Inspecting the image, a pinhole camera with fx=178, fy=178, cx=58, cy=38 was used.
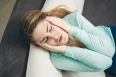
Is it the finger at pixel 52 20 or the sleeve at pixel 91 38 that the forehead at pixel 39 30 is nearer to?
the finger at pixel 52 20

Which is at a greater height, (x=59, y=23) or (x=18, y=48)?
(x=59, y=23)

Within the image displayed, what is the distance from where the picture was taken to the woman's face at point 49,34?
3.24 ft

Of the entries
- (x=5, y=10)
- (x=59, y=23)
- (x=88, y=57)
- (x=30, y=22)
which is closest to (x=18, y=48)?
Answer: (x=30, y=22)

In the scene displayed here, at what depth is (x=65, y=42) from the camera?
1050 mm

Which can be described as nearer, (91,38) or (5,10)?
(91,38)

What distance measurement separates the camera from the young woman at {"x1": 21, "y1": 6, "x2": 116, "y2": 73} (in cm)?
100

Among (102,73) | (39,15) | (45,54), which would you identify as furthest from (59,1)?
(102,73)

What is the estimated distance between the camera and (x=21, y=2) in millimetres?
1282

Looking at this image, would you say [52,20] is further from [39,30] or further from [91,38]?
[91,38]

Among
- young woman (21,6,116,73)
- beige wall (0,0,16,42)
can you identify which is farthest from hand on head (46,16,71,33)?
beige wall (0,0,16,42)

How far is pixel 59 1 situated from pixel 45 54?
412 millimetres

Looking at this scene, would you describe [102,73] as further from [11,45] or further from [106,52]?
[11,45]

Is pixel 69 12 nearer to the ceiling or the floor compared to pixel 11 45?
nearer to the ceiling

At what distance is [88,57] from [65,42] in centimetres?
16
